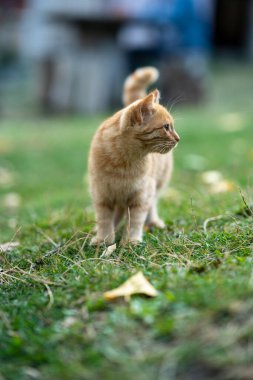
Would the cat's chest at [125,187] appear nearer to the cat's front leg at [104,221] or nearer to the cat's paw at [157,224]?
the cat's front leg at [104,221]

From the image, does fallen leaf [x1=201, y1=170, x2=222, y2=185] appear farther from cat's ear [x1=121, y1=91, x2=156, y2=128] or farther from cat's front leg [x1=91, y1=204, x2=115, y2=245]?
cat's ear [x1=121, y1=91, x2=156, y2=128]

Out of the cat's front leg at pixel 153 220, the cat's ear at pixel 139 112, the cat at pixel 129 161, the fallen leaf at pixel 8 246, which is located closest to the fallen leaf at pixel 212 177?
the cat's front leg at pixel 153 220

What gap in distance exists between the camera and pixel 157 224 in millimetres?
4234

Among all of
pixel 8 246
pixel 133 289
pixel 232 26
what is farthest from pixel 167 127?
pixel 232 26

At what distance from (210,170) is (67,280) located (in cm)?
419

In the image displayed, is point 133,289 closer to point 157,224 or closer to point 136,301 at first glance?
point 136,301

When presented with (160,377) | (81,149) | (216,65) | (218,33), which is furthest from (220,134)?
(218,33)

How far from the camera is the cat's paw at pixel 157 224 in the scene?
164 inches

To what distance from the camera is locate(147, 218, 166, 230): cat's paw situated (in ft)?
13.6

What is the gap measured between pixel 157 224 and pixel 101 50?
9.27 m

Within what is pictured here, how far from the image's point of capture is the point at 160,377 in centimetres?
220

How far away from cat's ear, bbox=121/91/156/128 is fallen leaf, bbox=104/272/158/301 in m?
1.25

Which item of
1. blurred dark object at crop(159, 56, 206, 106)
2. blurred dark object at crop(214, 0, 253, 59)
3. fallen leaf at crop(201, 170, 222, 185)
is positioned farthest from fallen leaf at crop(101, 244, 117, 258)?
blurred dark object at crop(214, 0, 253, 59)

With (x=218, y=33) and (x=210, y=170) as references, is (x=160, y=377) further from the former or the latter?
(x=218, y=33)
